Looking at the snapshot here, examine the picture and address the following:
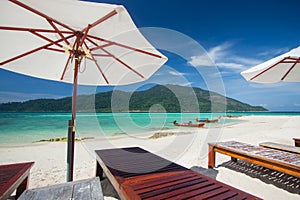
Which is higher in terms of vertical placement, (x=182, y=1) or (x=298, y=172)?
(x=182, y=1)

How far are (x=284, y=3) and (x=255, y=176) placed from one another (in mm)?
10644

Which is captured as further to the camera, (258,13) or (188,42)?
(258,13)

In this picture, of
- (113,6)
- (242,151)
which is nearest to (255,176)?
(242,151)

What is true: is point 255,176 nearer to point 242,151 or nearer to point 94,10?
point 242,151

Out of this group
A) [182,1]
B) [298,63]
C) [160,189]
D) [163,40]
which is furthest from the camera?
[182,1]

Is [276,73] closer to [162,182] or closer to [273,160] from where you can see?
[273,160]

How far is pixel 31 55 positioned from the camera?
256 centimetres

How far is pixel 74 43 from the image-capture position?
7.02 feet

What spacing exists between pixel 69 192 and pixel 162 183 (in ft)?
2.78

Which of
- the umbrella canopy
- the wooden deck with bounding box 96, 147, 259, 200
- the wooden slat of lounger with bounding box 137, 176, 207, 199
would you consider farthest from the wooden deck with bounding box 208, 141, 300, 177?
the umbrella canopy

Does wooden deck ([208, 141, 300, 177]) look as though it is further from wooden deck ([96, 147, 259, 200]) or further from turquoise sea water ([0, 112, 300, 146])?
turquoise sea water ([0, 112, 300, 146])

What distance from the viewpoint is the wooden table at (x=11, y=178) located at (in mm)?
1353

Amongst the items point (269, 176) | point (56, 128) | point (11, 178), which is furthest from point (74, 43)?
point (56, 128)

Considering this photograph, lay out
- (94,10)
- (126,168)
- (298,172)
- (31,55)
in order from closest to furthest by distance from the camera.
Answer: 1. (94,10)
2. (126,168)
3. (298,172)
4. (31,55)
